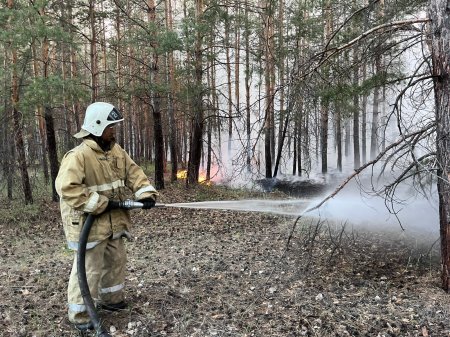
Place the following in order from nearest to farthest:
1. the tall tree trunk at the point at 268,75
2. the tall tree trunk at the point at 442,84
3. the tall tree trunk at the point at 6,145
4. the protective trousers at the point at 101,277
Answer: the protective trousers at the point at 101,277, the tall tree trunk at the point at 442,84, the tall tree trunk at the point at 268,75, the tall tree trunk at the point at 6,145

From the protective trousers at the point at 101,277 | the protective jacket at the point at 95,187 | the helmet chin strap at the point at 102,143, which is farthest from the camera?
the helmet chin strap at the point at 102,143

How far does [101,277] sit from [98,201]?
96 centimetres

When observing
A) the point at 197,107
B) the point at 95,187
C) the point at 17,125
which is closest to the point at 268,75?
the point at 197,107

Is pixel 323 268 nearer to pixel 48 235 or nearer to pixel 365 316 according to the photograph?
pixel 365 316

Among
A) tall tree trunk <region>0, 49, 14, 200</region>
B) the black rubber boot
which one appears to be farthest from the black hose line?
tall tree trunk <region>0, 49, 14, 200</region>

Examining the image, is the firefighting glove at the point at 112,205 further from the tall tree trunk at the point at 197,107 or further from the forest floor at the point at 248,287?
the tall tree trunk at the point at 197,107

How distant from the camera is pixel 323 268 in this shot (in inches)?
Answer: 239

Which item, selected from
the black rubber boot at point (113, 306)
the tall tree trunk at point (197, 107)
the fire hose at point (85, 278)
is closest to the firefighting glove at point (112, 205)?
the fire hose at point (85, 278)

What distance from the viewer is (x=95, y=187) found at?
13.7 ft

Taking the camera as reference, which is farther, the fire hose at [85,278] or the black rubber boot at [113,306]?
the black rubber boot at [113,306]

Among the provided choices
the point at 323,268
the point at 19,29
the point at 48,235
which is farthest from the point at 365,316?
the point at 19,29

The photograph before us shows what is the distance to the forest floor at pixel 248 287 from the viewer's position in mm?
4160

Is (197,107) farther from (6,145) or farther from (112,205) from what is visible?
(112,205)

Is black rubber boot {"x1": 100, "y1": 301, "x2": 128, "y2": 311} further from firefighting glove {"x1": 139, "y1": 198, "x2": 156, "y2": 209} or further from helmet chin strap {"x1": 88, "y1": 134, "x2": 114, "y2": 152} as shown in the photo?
helmet chin strap {"x1": 88, "y1": 134, "x2": 114, "y2": 152}
